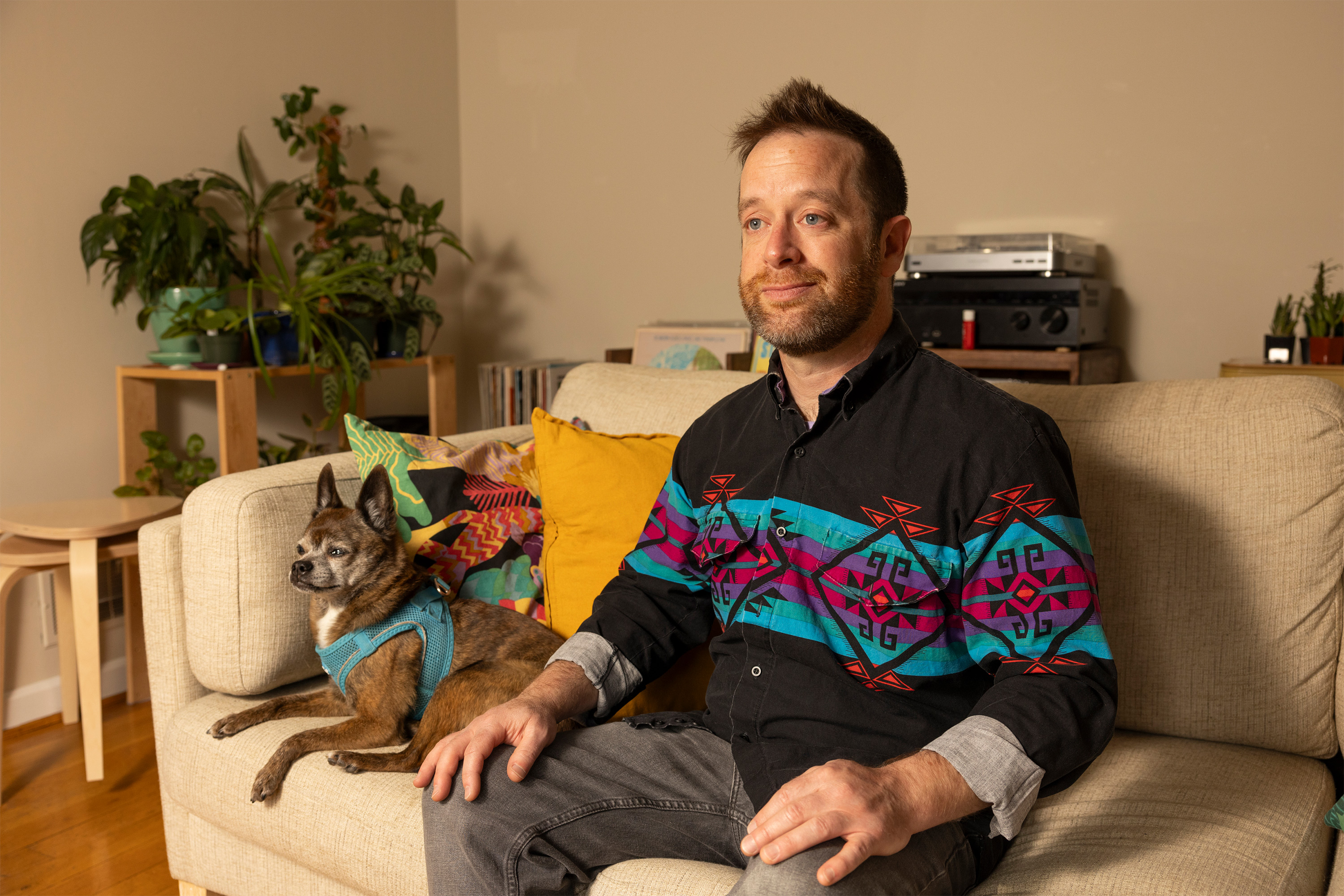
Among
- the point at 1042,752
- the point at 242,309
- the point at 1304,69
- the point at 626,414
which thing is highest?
the point at 1304,69

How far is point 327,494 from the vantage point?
1604mm

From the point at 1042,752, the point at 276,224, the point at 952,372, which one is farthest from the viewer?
the point at 276,224

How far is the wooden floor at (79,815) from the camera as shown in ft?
6.33

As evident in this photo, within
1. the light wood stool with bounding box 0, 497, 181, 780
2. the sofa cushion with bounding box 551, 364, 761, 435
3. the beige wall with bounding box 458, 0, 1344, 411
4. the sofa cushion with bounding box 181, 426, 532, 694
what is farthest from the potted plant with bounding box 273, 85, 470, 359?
the sofa cushion with bounding box 181, 426, 532, 694

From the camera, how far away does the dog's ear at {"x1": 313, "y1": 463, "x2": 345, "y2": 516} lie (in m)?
1.60

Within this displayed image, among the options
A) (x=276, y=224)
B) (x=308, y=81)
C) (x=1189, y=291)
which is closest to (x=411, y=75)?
(x=308, y=81)

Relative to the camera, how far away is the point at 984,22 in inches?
122

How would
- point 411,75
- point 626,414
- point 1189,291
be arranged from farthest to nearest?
point 411,75, point 1189,291, point 626,414

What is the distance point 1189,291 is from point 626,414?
198cm

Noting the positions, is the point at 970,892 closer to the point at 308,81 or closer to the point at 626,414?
the point at 626,414

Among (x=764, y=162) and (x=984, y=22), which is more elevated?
(x=984, y=22)

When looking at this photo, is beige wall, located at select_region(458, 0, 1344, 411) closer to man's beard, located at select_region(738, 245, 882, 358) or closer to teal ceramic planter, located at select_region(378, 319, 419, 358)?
teal ceramic planter, located at select_region(378, 319, 419, 358)

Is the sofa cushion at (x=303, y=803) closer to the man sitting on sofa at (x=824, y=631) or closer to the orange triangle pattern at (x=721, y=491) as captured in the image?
the man sitting on sofa at (x=824, y=631)

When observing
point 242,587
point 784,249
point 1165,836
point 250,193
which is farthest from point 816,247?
point 250,193
